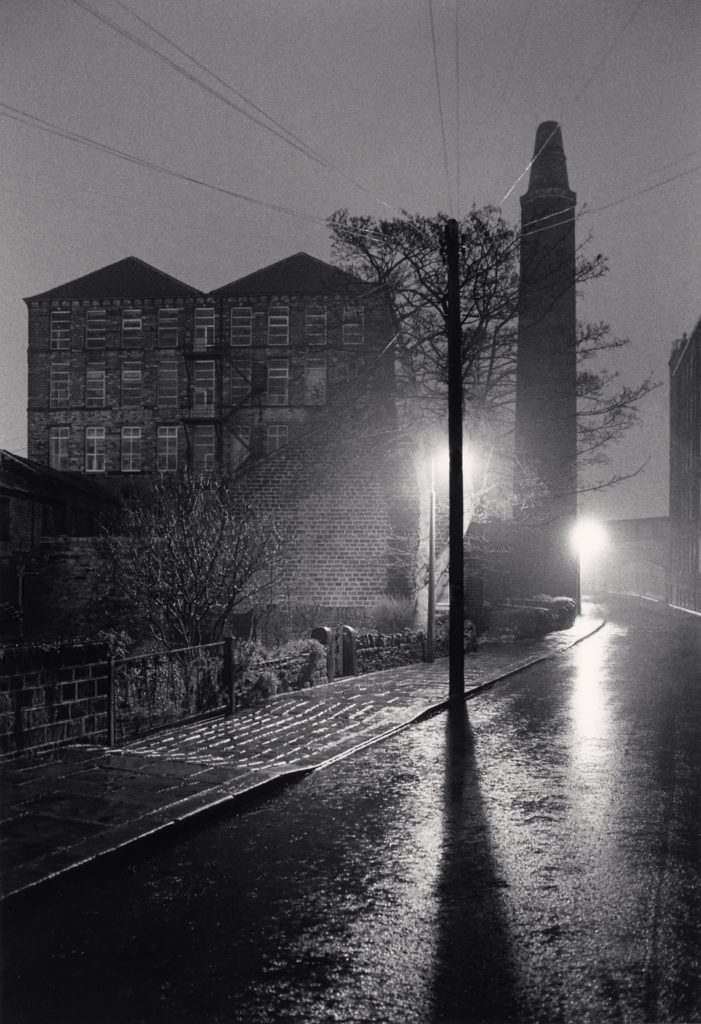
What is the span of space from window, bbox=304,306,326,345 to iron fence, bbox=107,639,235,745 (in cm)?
4312

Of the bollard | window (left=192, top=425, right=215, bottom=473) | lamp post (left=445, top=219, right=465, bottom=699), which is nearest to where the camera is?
the bollard

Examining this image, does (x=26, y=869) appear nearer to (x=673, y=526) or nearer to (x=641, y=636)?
(x=641, y=636)

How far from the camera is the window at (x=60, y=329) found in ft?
180

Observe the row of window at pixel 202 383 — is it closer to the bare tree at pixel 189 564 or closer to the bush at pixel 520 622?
the bush at pixel 520 622

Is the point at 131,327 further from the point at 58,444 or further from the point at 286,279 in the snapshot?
the point at 286,279

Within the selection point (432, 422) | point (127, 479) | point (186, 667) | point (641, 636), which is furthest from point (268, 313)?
point (186, 667)

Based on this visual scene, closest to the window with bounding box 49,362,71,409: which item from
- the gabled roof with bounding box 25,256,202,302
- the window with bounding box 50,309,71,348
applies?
the window with bounding box 50,309,71,348

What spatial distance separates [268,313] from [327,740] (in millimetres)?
46297

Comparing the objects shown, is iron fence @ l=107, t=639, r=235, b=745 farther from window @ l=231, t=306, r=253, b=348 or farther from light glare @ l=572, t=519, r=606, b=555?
window @ l=231, t=306, r=253, b=348

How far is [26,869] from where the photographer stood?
488 centimetres

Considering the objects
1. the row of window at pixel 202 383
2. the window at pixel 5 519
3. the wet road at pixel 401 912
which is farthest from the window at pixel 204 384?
the wet road at pixel 401 912

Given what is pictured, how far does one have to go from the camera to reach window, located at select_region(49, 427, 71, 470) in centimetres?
5491

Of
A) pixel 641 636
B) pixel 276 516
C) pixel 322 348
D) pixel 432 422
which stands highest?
pixel 322 348

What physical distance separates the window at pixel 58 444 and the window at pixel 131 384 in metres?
4.29
